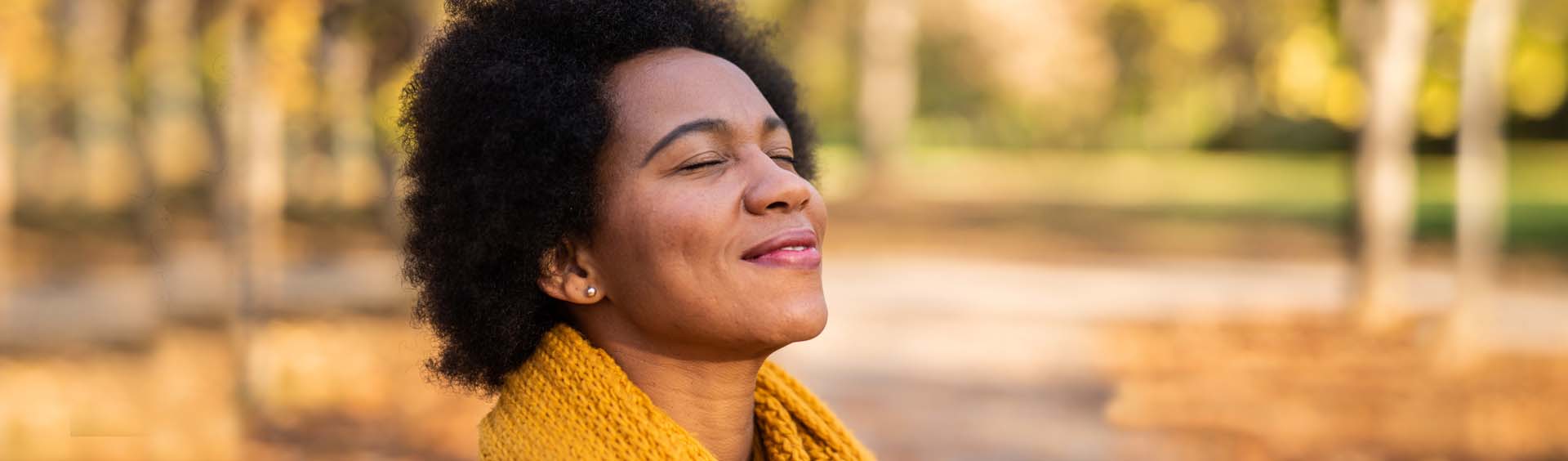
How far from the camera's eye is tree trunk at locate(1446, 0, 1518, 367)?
1054 cm

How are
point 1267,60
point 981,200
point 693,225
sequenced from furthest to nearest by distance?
point 981,200 < point 1267,60 < point 693,225

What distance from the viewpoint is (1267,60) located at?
1563cm

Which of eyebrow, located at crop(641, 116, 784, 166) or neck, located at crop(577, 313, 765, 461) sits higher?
eyebrow, located at crop(641, 116, 784, 166)

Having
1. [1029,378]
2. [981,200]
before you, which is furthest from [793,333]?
[981,200]

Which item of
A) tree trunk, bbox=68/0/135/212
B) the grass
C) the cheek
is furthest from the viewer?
the grass

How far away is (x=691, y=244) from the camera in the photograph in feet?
7.27

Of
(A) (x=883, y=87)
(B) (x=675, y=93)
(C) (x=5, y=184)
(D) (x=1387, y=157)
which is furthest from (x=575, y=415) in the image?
(A) (x=883, y=87)

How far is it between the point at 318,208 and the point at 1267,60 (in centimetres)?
1288

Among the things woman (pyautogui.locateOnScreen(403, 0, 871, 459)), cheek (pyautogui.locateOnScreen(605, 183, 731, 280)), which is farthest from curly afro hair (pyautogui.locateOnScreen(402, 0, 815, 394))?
cheek (pyautogui.locateOnScreen(605, 183, 731, 280))

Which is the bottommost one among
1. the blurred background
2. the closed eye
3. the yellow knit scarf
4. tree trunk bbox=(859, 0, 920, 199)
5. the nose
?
the yellow knit scarf

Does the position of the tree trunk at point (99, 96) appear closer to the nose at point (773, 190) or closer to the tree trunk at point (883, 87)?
the nose at point (773, 190)

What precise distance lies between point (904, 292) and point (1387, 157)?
6723 mm

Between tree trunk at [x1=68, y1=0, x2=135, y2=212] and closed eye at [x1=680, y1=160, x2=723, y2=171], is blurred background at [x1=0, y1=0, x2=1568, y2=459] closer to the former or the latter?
tree trunk at [x1=68, y1=0, x2=135, y2=212]

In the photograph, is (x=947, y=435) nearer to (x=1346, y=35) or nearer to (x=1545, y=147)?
(x=1346, y=35)
